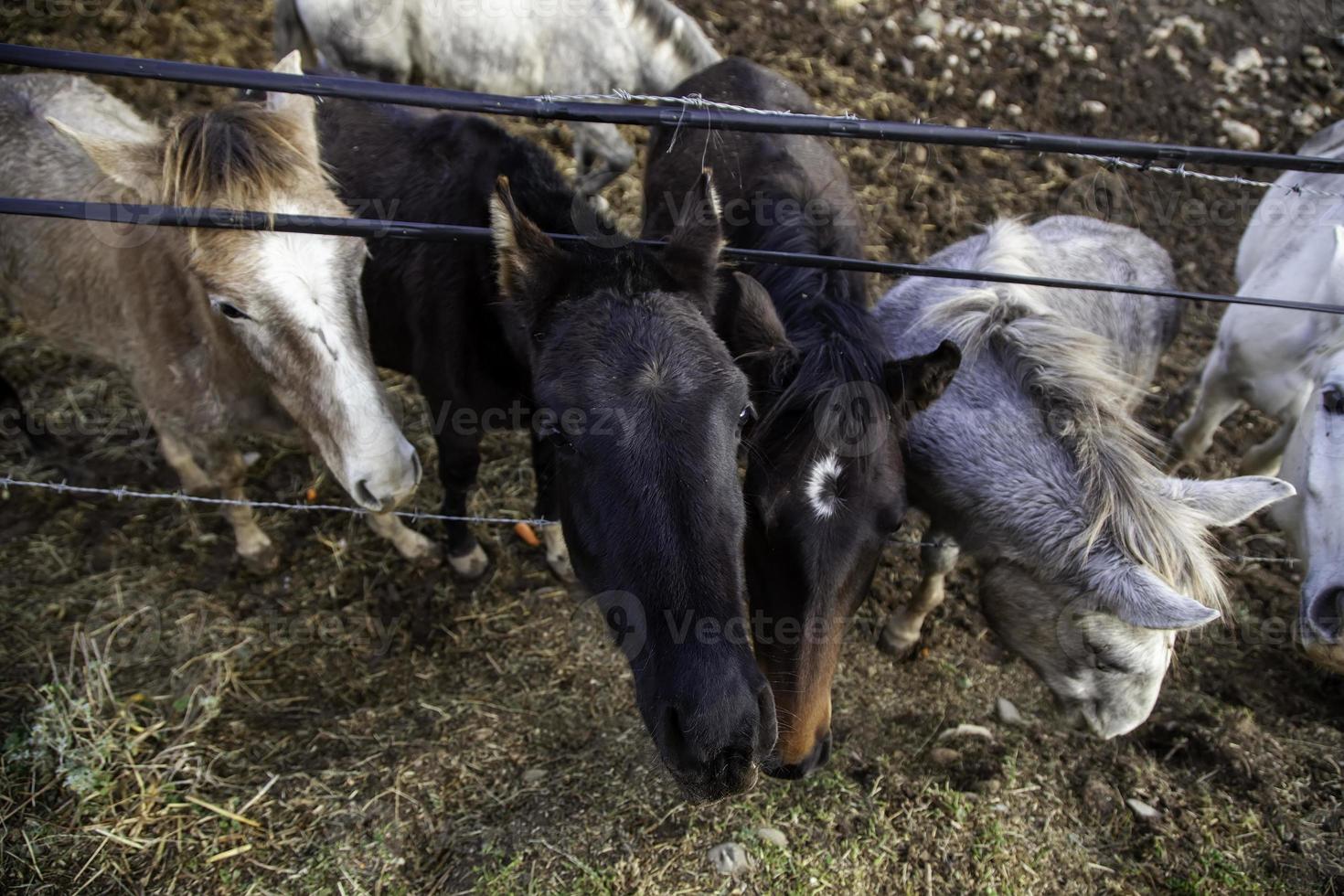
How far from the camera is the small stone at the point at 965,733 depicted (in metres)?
3.78

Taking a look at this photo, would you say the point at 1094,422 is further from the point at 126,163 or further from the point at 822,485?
the point at 126,163

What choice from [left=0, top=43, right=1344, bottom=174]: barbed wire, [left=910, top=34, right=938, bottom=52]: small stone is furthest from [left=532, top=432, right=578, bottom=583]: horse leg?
[left=910, top=34, right=938, bottom=52]: small stone

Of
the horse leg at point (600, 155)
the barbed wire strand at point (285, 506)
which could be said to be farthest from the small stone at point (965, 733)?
the horse leg at point (600, 155)

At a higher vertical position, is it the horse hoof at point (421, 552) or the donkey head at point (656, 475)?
the donkey head at point (656, 475)

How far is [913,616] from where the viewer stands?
415 cm

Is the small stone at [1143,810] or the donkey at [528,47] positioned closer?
the small stone at [1143,810]

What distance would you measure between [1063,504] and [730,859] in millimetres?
1992

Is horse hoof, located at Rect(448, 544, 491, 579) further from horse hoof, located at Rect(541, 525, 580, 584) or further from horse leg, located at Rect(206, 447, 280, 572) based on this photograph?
horse leg, located at Rect(206, 447, 280, 572)

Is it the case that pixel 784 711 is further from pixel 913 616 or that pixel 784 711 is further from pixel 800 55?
pixel 800 55

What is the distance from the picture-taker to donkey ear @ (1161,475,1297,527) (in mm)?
2955

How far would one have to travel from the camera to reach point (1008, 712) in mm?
3912

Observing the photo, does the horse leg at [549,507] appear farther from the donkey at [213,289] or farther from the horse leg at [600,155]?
the horse leg at [600,155]

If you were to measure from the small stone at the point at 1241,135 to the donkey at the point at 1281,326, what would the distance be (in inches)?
97.8

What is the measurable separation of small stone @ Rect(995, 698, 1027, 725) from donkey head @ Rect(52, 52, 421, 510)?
3.12 metres
